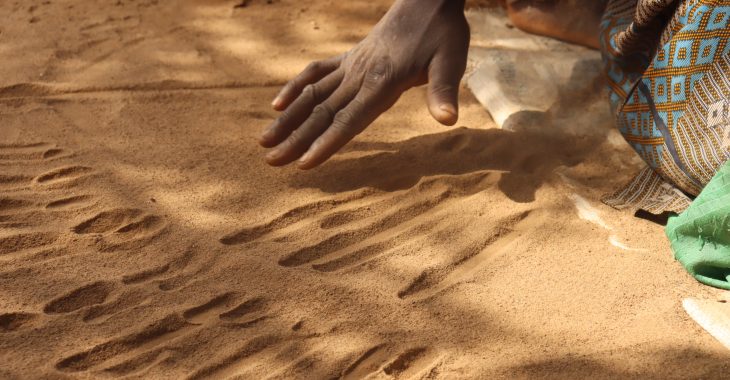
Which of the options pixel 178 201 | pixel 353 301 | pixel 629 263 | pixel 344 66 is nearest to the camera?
pixel 353 301

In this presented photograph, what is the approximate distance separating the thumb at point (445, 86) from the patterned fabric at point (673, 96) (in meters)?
0.60

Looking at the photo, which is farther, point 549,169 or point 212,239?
point 549,169

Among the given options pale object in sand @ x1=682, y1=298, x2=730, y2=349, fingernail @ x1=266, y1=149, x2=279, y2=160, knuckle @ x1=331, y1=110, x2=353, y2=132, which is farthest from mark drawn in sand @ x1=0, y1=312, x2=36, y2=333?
pale object in sand @ x1=682, y1=298, x2=730, y2=349

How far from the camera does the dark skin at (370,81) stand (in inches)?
105

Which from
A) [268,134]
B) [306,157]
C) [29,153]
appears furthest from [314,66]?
[29,153]

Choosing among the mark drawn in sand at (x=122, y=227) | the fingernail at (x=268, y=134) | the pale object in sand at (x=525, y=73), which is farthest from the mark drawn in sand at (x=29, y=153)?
the pale object in sand at (x=525, y=73)

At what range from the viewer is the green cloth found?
226 centimetres

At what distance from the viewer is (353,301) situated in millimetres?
2193

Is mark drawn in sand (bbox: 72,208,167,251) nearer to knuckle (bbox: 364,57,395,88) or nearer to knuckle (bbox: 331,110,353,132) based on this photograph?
knuckle (bbox: 331,110,353,132)

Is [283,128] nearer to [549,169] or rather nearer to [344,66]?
[344,66]

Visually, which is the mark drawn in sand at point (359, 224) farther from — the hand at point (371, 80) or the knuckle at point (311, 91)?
the knuckle at point (311, 91)

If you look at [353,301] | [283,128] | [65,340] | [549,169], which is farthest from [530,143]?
[65,340]

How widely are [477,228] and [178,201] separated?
3.23 ft

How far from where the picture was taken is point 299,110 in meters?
2.78
